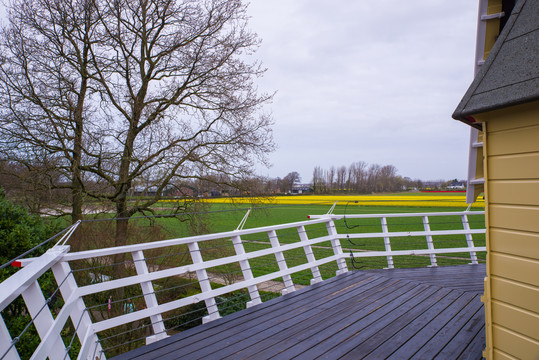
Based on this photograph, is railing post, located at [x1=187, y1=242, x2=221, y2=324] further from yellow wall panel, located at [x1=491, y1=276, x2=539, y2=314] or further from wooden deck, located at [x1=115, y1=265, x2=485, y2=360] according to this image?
yellow wall panel, located at [x1=491, y1=276, x2=539, y2=314]

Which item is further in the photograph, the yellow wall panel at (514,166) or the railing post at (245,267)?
the railing post at (245,267)

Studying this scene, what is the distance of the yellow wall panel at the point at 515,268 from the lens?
2182mm

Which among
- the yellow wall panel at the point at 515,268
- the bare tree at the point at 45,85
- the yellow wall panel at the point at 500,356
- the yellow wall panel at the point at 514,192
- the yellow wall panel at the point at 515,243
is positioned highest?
the bare tree at the point at 45,85

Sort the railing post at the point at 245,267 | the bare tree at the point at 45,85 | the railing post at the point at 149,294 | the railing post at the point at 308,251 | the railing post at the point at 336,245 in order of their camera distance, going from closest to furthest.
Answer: the railing post at the point at 149,294, the railing post at the point at 245,267, the railing post at the point at 308,251, the railing post at the point at 336,245, the bare tree at the point at 45,85

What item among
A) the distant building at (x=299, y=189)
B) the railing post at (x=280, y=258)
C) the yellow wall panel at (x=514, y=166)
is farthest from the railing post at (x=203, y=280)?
the distant building at (x=299, y=189)

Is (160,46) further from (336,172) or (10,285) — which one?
(336,172)

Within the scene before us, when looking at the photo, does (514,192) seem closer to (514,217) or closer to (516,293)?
(514,217)

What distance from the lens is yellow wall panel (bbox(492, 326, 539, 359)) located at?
219 cm

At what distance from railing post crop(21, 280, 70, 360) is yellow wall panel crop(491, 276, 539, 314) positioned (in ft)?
9.51

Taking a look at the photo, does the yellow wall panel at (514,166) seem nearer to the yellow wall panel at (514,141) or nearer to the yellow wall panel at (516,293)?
the yellow wall panel at (514,141)

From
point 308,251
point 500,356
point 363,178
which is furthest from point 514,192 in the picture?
point 363,178

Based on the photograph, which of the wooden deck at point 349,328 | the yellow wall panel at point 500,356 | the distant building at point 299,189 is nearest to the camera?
the yellow wall panel at point 500,356

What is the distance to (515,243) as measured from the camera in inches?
90.3

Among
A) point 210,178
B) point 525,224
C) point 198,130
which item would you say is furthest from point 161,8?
point 525,224
